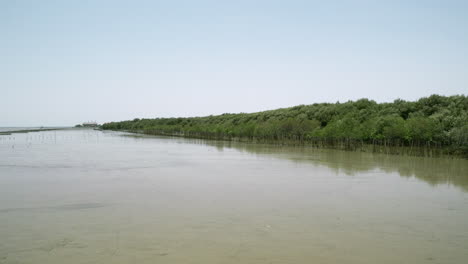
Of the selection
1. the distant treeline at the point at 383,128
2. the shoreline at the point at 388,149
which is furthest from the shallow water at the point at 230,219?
the distant treeline at the point at 383,128

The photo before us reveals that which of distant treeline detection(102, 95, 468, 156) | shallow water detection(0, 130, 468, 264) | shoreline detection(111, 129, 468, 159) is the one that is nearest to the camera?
shallow water detection(0, 130, 468, 264)

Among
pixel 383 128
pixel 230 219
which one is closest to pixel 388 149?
pixel 383 128

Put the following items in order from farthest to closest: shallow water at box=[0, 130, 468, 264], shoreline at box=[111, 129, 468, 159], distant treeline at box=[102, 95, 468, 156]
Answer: distant treeline at box=[102, 95, 468, 156] < shoreline at box=[111, 129, 468, 159] < shallow water at box=[0, 130, 468, 264]

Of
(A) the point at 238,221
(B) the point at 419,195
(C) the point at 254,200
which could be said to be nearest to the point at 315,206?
(C) the point at 254,200

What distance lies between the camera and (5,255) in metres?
6.64

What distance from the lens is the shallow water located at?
7.02m

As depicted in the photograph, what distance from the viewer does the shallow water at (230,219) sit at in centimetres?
702

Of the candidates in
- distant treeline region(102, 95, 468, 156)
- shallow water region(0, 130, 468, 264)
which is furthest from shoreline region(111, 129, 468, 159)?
shallow water region(0, 130, 468, 264)

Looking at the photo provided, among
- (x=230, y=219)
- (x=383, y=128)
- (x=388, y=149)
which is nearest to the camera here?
(x=230, y=219)

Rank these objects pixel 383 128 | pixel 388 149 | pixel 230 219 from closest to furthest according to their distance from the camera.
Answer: pixel 230 219, pixel 388 149, pixel 383 128

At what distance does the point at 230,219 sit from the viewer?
9648mm

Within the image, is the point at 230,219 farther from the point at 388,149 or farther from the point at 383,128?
the point at 383,128

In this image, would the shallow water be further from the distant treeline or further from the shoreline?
the distant treeline

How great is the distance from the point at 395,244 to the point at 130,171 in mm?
15004
